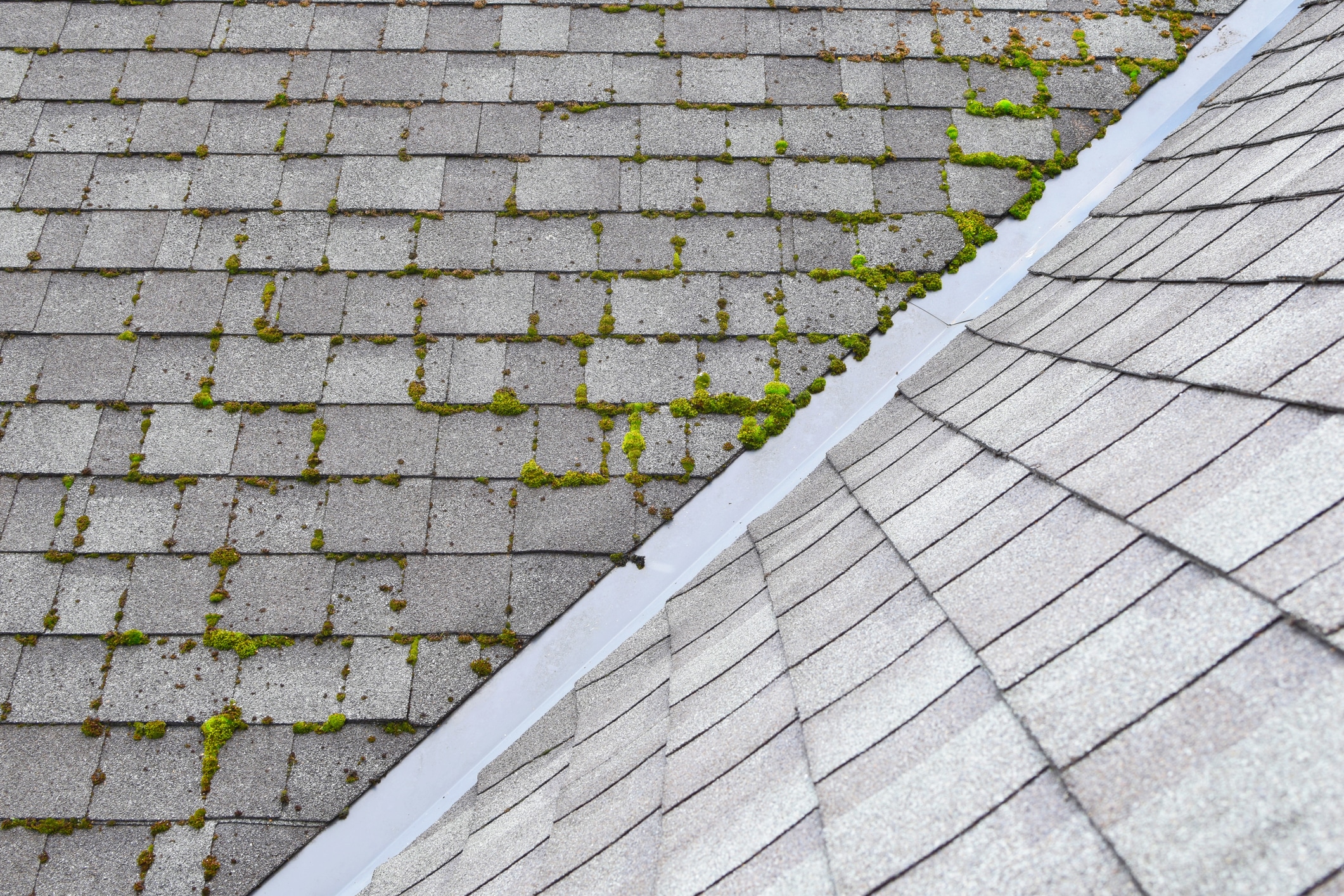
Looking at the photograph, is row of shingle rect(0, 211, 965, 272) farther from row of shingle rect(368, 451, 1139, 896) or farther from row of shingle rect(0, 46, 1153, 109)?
row of shingle rect(368, 451, 1139, 896)

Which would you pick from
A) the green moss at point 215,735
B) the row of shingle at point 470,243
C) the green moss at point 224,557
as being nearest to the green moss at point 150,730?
the green moss at point 215,735

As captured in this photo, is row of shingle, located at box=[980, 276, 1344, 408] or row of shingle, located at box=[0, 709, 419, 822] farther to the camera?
row of shingle, located at box=[0, 709, 419, 822]

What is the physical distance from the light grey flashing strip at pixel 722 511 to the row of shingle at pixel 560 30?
0.72m

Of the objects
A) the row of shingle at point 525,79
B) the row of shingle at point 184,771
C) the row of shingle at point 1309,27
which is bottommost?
the row of shingle at point 184,771

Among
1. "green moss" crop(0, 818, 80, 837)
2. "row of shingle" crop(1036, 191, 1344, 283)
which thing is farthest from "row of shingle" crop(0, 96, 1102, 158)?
"green moss" crop(0, 818, 80, 837)

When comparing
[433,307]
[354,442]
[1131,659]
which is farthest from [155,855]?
[1131,659]

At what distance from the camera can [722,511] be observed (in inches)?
202

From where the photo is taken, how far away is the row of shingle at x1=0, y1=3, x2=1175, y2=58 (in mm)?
6438

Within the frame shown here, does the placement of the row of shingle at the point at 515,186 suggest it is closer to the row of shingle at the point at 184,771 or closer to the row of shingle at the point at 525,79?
the row of shingle at the point at 525,79

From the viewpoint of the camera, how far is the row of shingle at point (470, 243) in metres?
5.71

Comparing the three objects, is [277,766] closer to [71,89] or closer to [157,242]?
[157,242]

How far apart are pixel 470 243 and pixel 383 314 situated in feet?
2.71

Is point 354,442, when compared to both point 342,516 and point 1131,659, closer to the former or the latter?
point 342,516

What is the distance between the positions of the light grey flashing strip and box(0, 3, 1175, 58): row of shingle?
716 millimetres
